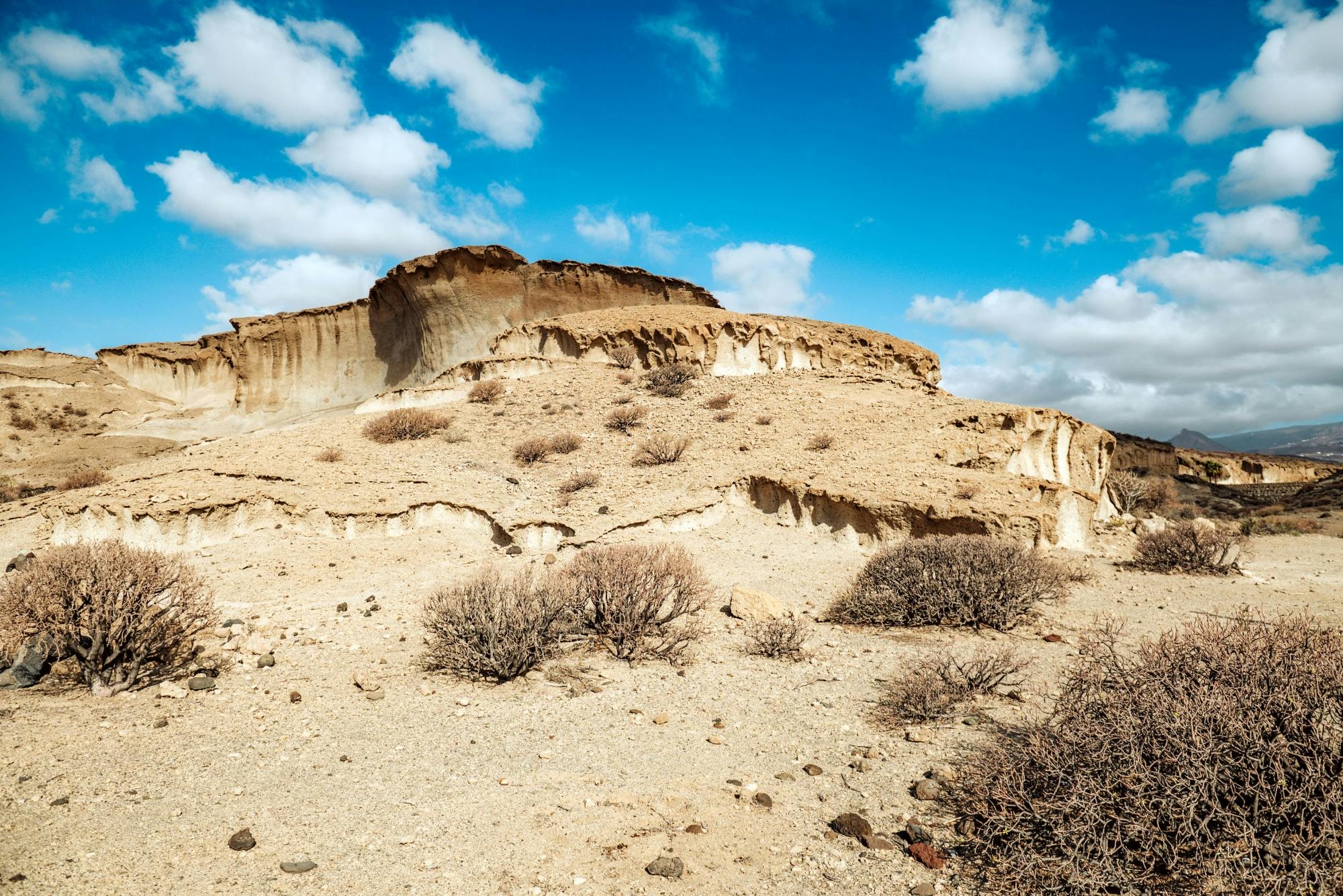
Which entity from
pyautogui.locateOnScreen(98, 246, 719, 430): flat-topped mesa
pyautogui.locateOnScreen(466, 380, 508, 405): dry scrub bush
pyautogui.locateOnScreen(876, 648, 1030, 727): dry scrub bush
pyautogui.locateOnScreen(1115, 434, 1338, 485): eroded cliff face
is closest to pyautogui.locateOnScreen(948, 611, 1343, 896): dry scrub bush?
pyautogui.locateOnScreen(876, 648, 1030, 727): dry scrub bush

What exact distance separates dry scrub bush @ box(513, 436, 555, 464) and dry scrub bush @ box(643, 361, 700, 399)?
189 inches

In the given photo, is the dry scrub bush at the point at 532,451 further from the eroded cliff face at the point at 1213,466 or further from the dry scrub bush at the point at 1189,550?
the eroded cliff face at the point at 1213,466

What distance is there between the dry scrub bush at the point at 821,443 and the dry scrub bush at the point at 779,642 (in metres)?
7.72

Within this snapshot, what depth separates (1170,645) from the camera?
353cm

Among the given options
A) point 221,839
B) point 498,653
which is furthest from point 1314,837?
point 498,653

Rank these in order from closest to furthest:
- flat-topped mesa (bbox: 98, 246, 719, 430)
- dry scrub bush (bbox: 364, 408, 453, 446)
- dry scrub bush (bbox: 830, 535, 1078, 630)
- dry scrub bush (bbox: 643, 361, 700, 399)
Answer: dry scrub bush (bbox: 830, 535, 1078, 630)
dry scrub bush (bbox: 364, 408, 453, 446)
dry scrub bush (bbox: 643, 361, 700, 399)
flat-topped mesa (bbox: 98, 246, 719, 430)

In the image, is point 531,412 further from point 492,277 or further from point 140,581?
point 492,277

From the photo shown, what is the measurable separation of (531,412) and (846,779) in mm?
14472

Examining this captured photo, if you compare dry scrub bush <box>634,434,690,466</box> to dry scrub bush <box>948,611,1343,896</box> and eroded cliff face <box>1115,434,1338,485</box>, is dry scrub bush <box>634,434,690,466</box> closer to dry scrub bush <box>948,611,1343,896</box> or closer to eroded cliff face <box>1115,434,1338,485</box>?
dry scrub bush <box>948,611,1343,896</box>

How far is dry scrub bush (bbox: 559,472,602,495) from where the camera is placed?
41.1ft

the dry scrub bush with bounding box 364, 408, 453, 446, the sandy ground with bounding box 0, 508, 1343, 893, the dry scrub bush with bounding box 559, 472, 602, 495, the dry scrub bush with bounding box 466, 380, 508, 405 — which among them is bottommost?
the sandy ground with bounding box 0, 508, 1343, 893

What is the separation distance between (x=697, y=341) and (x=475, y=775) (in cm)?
1886

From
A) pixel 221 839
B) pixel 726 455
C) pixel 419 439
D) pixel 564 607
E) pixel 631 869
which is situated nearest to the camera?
pixel 631 869

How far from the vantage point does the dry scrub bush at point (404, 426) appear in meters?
14.9
